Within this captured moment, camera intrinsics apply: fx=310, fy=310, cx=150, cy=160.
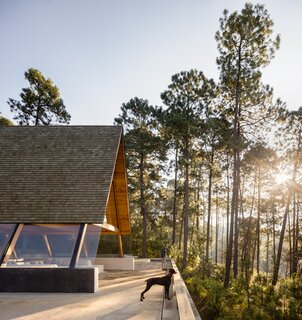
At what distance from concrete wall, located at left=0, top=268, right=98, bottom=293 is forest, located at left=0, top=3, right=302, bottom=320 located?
5240 mm

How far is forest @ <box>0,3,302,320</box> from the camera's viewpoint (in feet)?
52.4

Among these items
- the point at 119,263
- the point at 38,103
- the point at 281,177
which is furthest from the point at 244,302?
the point at 38,103

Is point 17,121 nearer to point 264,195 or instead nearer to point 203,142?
point 203,142

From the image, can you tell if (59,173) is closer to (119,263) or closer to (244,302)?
(119,263)

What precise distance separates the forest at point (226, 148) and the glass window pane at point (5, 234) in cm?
782

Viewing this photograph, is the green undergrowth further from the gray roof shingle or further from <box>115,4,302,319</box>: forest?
the gray roof shingle

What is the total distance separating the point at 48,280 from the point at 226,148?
49.5ft

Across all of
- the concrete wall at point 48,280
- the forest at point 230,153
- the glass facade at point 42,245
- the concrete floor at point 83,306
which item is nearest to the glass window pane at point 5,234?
the glass facade at point 42,245

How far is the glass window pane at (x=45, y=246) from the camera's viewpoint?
9.97 m

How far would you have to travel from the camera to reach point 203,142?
27.3m

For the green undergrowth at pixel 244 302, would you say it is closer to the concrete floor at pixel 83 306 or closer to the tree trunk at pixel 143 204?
the concrete floor at pixel 83 306

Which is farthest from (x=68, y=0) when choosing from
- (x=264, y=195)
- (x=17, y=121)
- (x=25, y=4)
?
(x=264, y=195)

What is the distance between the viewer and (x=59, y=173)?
12695 millimetres

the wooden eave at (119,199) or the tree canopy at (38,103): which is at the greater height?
the tree canopy at (38,103)
